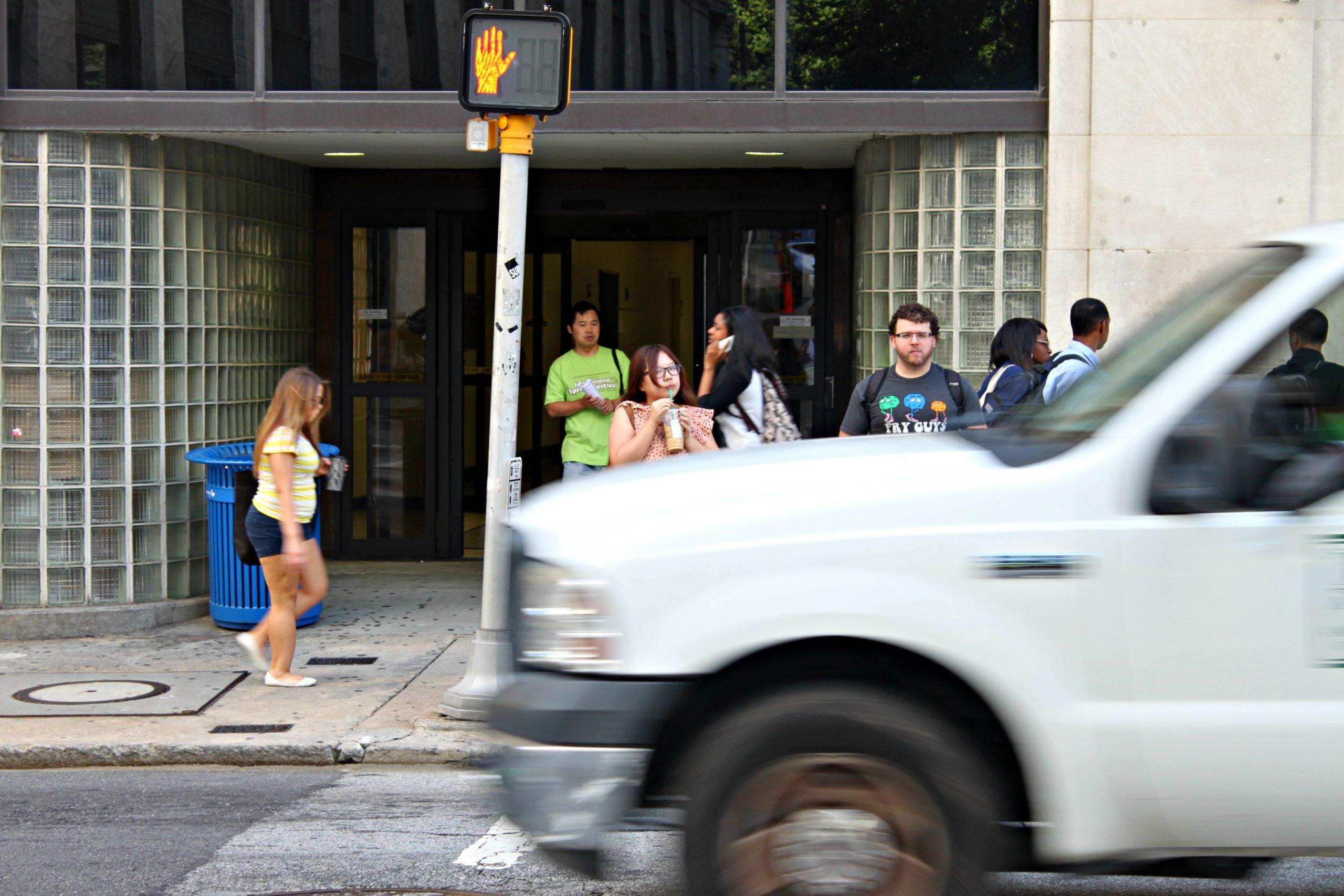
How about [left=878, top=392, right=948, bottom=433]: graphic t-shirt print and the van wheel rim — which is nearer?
the van wheel rim

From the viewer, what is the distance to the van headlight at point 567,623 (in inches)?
141

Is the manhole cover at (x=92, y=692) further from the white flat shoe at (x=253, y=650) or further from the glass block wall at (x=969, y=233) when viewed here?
the glass block wall at (x=969, y=233)

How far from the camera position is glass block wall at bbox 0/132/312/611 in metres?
9.15

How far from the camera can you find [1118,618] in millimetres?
3461

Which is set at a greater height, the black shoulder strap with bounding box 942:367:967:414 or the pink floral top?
the black shoulder strap with bounding box 942:367:967:414

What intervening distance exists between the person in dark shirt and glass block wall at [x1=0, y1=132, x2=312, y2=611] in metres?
7.58

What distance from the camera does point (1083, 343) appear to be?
750cm

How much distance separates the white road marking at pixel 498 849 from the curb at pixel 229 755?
4.00 ft

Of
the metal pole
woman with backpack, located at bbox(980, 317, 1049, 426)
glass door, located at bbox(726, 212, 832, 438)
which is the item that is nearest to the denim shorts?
the metal pole

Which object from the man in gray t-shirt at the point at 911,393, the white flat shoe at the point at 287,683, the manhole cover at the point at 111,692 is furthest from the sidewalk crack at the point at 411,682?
the man in gray t-shirt at the point at 911,393

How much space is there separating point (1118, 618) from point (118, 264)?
298 inches

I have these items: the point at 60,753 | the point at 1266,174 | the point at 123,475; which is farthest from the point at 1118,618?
the point at 123,475

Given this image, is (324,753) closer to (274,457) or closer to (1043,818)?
(274,457)

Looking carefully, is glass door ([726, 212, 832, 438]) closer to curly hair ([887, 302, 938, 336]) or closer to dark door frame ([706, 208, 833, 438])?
dark door frame ([706, 208, 833, 438])
